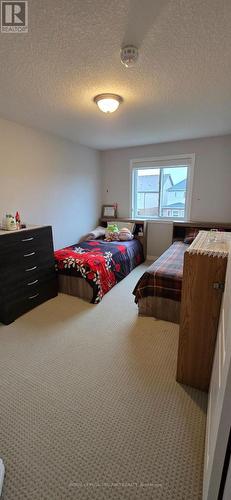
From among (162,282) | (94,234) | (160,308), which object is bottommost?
(160,308)

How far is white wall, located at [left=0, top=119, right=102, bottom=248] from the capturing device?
2.96 metres

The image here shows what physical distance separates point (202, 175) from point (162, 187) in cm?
77

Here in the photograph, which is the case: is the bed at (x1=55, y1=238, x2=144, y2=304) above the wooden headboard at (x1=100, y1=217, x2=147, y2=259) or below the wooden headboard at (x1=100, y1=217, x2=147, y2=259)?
below

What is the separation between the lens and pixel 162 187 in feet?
14.7

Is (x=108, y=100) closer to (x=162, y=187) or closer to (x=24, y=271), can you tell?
(x=24, y=271)

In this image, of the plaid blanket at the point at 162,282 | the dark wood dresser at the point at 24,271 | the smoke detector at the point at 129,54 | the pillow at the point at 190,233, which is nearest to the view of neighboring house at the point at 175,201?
the pillow at the point at 190,233

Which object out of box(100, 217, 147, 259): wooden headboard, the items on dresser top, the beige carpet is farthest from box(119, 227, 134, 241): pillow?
the items on dresser top

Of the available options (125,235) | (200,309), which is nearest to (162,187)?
(125,235)

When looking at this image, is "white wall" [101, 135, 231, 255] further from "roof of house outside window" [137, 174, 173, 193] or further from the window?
"roof of house outside window" [137, 174, 173, 193]

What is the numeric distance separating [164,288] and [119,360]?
916 mm

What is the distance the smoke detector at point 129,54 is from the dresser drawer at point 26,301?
7.58 feet

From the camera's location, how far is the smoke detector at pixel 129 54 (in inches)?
56.2

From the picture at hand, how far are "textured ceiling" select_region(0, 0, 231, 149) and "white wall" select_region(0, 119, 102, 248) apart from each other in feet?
1.20

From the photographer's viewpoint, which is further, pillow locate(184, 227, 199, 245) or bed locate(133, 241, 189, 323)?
pillow locate(184, 227, 199, 245)
